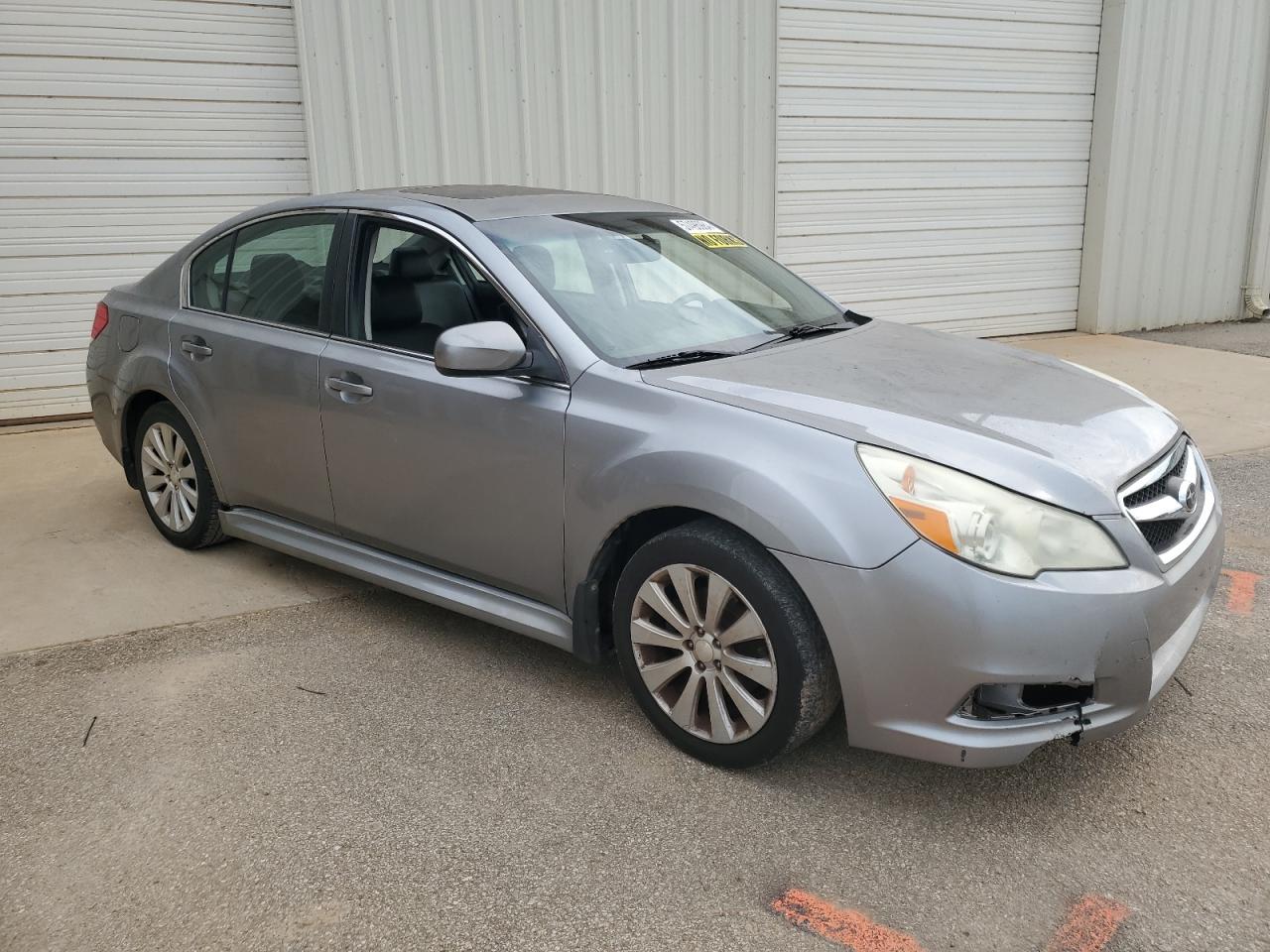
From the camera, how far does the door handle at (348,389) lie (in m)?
3.70

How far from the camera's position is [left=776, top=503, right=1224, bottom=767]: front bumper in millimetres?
2510

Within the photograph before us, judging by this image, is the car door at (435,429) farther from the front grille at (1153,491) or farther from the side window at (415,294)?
the front grille at (1153,491)

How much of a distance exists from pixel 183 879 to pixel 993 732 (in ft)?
6.33

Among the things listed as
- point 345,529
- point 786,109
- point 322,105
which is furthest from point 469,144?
point 345,529

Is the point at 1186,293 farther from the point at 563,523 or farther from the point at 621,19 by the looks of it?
the point at 563,523

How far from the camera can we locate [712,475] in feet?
9.33

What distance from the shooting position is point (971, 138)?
32.3 feet

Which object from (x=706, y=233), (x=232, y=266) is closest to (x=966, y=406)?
(x=706, y=233)

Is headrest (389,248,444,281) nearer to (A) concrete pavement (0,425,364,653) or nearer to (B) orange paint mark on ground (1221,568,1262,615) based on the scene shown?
(A) concrete pavement (0,425,364,653)

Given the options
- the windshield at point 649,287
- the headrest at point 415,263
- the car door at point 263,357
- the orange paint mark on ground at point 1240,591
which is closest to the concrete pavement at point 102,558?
the car door at point 263,357

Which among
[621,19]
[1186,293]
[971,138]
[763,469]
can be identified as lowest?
[1186,293]

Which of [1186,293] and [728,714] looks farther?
[1186,293]

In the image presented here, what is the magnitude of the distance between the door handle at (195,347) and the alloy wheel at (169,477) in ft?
1.25

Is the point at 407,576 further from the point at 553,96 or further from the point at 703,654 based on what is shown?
the point at 553,96
